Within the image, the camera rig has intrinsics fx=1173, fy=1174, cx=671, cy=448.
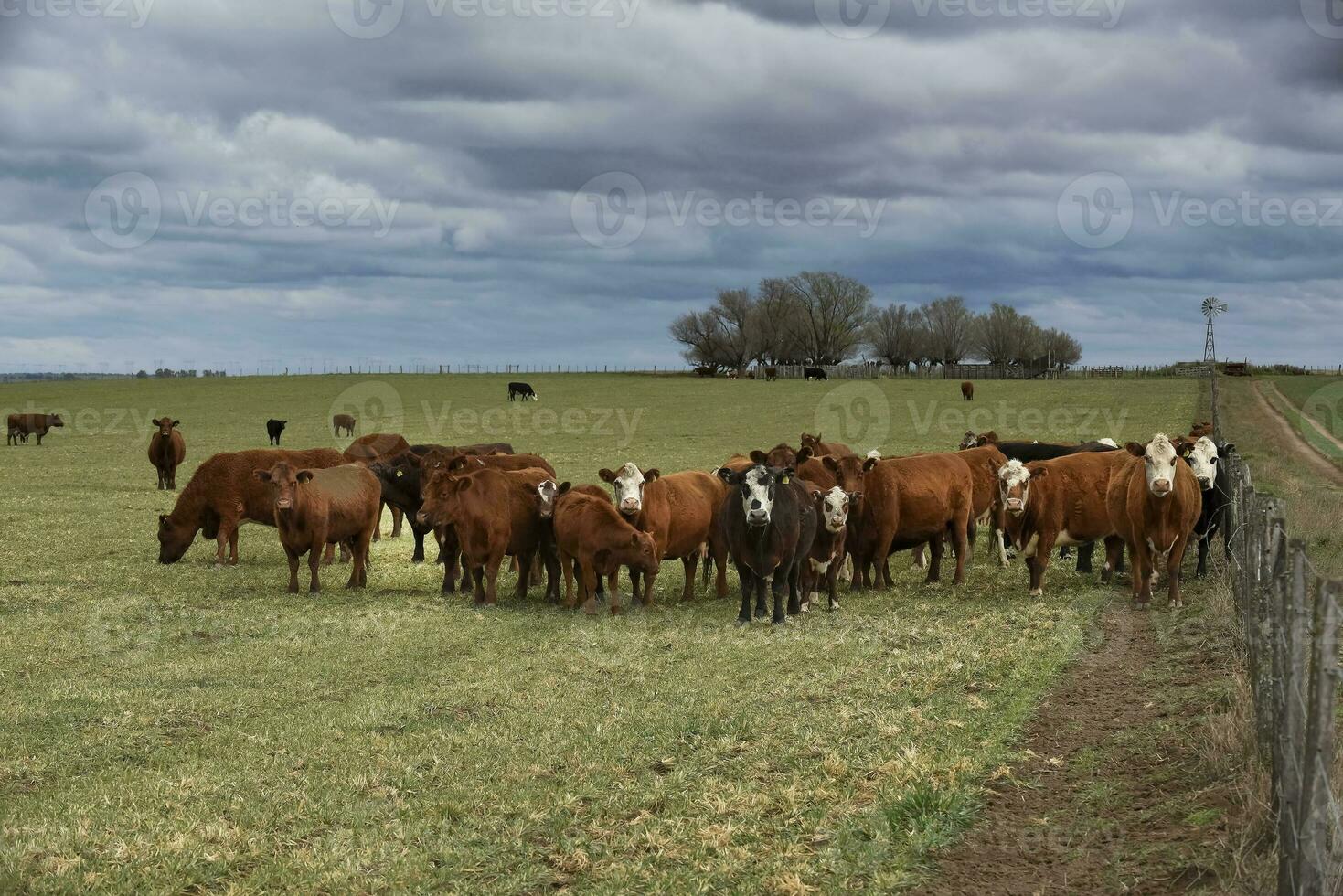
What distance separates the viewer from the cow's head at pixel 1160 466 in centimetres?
1419

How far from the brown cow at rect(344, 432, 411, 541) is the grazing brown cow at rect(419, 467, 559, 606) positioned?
7.12 meters

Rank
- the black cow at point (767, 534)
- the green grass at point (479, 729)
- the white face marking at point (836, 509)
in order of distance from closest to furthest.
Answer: the green grass at point (479, 729), the black cow at point (767, 534), the white face marking at point (836, 509)

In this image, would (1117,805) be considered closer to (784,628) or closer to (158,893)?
(158,893)

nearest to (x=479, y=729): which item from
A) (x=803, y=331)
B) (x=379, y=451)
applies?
(x=379, y=451)

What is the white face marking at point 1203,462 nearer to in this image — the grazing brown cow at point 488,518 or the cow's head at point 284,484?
the grazing brown cow at point 488,518

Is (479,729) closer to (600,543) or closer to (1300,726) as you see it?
(600,543)

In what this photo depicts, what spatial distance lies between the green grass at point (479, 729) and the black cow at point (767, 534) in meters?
0.50

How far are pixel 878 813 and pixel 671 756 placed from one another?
6.11ft

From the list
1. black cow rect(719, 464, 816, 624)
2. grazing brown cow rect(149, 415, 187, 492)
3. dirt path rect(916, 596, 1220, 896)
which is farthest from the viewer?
grazing brown cow rect(149, 415, 187, 492)

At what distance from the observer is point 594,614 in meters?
14.6

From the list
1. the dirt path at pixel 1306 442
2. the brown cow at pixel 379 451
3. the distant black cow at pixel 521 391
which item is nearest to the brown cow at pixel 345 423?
the distant black cow at pixel 521 391

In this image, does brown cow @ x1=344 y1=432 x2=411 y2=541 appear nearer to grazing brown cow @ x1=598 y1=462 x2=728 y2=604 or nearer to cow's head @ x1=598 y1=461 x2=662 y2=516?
grazing brown cow @ x1=598 y1=462 x2=728 y2=604

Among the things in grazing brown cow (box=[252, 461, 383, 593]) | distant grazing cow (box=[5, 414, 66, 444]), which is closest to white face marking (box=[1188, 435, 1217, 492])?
grazing brown cow (box=[252, 461, 383, 593])

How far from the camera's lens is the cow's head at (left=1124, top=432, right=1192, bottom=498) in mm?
14188
